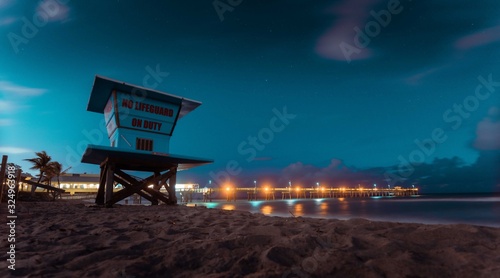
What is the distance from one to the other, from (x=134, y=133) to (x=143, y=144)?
2.06 feet

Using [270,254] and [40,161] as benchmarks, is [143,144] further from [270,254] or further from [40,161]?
[40,161]

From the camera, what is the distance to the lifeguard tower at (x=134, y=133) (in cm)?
1134

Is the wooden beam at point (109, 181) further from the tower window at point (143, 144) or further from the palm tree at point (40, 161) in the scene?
the palm tree at point (40, 161)

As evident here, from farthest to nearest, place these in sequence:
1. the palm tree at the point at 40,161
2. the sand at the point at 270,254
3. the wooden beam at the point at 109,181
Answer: the palm tree at the point at 40,161 < the wooden beam at the point at 109,181 < the sand at the point at 270,254

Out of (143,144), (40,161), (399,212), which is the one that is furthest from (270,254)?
(40,161)

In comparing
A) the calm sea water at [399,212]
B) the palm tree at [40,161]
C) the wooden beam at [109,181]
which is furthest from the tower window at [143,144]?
the palm tree at [40,161]

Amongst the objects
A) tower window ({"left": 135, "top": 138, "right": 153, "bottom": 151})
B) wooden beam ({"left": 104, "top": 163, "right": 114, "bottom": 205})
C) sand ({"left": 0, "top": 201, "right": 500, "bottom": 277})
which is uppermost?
tower window ({"left": 135, "top": 138, "right": 153, "bottom": 151})

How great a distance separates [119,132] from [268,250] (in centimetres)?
1066

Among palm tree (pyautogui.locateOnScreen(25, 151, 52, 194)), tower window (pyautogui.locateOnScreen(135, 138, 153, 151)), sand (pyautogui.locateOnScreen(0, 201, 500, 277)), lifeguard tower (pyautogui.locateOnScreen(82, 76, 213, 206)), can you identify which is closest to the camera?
sand (pyautogui.locateOnScreen(0, 201, 500, 277))

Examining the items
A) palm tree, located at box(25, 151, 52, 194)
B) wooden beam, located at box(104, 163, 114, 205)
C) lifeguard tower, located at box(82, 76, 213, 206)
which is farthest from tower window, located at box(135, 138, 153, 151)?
palm tree, located at box(25, 151, 52, 194)

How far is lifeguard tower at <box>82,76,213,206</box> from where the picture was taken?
37.2 feet

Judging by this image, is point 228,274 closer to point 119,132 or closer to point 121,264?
point 121,264

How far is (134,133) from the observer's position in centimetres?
1209

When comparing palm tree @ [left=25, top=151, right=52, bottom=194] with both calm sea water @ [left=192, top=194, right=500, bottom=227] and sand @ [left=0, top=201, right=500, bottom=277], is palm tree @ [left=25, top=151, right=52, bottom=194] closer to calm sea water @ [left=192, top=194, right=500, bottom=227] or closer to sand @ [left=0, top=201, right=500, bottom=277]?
calm sea water @ [left=192, top=194, right=500, bottom=227]
